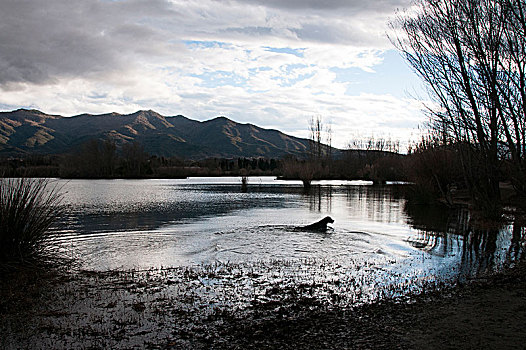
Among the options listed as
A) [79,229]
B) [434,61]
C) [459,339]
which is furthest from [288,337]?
[79,229]

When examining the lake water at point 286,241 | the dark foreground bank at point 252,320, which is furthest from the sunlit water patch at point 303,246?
the dark foreground bank at point 252,320

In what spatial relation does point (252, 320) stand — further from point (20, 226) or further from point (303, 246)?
point (303, 246)

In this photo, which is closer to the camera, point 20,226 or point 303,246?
point 20,226

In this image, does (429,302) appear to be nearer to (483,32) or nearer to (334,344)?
(334,344)

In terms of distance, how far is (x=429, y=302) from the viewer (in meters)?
6.81

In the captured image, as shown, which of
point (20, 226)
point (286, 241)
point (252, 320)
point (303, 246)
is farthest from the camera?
point (286, 241)

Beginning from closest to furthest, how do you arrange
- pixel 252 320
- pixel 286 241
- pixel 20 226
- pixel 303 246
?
pixel 252 320, pixel 20 226, pixel 303 246, pixel 286 241

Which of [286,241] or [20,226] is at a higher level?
[20,226]

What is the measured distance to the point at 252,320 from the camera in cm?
609

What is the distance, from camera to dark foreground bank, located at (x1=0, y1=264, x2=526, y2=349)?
16.8 feet

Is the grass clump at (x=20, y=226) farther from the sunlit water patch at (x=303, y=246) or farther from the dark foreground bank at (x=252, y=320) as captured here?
the sunlit water patch at (x=303, y=246)

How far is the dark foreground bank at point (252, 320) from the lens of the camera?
511 centimetres

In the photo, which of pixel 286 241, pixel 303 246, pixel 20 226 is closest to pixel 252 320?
pixel 20 226

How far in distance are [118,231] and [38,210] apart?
685 cm
